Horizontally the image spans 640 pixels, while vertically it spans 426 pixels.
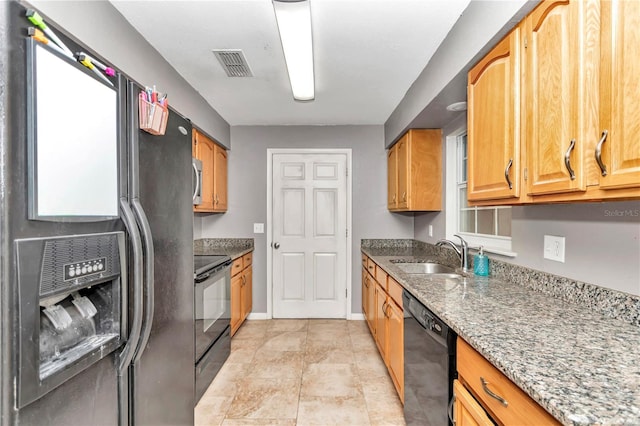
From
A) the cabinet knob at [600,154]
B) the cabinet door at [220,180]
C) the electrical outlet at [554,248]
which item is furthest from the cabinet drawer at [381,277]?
the cabinet door at [220,180]

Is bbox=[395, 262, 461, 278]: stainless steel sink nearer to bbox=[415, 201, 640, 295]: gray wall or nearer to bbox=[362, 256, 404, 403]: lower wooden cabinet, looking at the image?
bbox=[362, 256, 404, 403]: lower wooden cabinet

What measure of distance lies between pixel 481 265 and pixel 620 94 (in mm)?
1420

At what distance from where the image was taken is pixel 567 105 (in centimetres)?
109

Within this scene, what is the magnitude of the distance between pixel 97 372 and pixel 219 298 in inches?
64.4

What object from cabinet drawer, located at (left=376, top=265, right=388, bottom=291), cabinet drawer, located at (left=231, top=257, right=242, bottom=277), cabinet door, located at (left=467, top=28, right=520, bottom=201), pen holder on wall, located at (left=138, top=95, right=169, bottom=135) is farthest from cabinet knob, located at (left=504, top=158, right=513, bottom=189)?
cabinet drawer, located at (left=231, top=257, right=242, bottom=277)

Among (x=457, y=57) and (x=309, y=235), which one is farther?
(x=309, y=235)

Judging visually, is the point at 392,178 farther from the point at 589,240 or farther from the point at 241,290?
the point at 589,240

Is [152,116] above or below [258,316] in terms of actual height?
above

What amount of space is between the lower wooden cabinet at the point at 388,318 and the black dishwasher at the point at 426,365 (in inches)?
8.1

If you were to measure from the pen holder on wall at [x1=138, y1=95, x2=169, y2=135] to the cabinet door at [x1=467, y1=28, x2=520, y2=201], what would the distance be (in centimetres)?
147

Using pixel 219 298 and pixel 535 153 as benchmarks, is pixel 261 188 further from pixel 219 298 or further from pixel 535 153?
pixel 535 153

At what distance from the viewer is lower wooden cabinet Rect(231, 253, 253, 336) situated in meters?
3.27

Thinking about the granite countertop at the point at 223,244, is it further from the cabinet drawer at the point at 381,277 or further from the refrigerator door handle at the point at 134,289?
the refrigerator door handle at the point at 134,289

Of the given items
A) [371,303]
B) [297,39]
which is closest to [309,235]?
[371,303]
